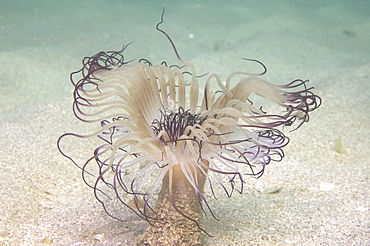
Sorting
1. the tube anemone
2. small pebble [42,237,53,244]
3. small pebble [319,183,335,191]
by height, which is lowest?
small pebble [319,183,335,191]

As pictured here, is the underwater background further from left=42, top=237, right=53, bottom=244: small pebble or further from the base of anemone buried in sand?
the base of anemone buried in sand

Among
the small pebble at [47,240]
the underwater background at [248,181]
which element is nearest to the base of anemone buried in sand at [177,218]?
the underwater background at [248,181]

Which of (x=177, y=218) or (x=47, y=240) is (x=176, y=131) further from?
(x=47, y=240)

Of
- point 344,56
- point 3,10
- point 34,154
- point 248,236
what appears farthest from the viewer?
point 3,10

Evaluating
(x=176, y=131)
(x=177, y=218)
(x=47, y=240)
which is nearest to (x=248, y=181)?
(x=177, y=218)

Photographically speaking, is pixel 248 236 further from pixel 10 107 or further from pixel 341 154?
pixel 10 107

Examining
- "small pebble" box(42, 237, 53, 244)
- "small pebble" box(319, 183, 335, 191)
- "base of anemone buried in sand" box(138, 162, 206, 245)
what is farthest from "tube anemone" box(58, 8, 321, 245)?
"small pebble" box(319, 183, 335, 191)

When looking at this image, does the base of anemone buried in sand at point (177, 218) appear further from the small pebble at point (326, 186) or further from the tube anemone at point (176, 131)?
the small pebble at point (326, 186)

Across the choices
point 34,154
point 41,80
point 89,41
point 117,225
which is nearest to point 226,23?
point 89,41
